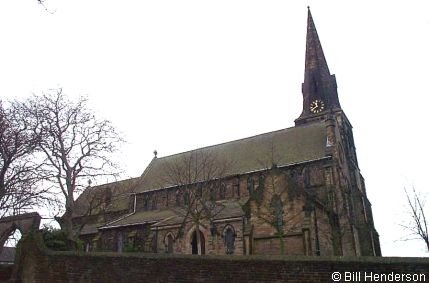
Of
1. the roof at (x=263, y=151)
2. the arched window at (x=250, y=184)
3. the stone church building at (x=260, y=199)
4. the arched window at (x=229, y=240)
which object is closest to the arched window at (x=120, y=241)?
the stone church building at (x=260, y=199)

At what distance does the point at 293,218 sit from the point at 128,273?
15250 millimetres

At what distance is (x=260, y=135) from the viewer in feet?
133

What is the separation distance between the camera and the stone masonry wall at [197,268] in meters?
10.2

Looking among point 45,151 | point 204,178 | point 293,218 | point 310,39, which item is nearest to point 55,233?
point 45,151

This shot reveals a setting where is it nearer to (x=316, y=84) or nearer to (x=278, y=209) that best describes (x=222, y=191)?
(x=278, y=209)

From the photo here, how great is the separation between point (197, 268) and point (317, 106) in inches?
1342

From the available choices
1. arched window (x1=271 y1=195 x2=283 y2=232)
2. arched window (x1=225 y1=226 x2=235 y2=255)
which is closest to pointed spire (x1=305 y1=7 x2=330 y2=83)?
arched window (x1=271 y1=195 x2=283 y2=232)

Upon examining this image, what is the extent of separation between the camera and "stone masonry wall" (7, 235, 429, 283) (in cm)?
1020

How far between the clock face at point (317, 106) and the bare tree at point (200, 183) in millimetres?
12223

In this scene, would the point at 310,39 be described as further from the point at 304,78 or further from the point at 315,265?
the point at 315,265

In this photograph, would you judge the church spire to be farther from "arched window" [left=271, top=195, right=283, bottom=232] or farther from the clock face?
"arched window" [left=271, top=195, right=283, bottom=232]

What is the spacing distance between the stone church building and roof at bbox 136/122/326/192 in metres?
0.11

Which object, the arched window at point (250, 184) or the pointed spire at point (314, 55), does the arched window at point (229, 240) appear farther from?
the pointed spire at point (314, 55)

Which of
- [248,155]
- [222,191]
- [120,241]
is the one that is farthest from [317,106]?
[120,241]
